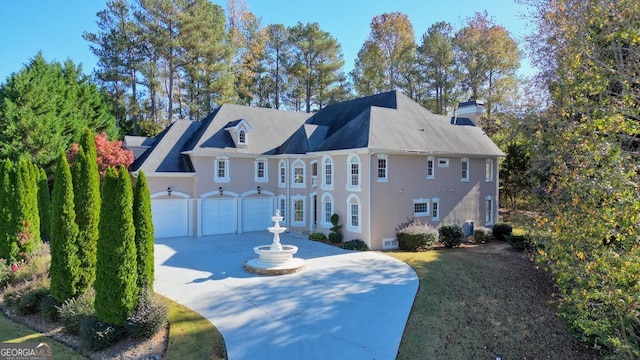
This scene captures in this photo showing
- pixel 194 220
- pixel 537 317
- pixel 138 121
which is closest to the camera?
pixel 537 317

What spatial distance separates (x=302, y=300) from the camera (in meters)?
11.3

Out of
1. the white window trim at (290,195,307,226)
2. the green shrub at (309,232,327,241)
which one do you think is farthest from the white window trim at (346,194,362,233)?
the white window trim at (290,195,307,226)

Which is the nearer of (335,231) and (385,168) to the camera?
(385,168)

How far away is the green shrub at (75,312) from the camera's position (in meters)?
9.45

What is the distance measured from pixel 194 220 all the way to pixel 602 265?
21.6 meters

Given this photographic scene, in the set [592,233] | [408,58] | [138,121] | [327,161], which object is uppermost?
[408,58]

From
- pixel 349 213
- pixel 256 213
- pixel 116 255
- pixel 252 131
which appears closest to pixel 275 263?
pixel 349 213

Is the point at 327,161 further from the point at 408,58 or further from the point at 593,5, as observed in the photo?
the point at 408,58

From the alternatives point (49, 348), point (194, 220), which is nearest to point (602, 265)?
point (49, 348)

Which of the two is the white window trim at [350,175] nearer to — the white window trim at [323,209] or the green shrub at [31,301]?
the white window trim at [323,209]

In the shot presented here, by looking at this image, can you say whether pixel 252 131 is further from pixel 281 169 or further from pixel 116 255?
pixel 116 255

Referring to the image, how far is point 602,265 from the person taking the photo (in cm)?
639

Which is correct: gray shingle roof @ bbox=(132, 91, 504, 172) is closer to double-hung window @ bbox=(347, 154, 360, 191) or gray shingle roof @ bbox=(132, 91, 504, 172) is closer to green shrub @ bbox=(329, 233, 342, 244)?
double-hung window @ bbox=(347, 154, 360, 191)

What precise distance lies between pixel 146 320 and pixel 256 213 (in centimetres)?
1658
